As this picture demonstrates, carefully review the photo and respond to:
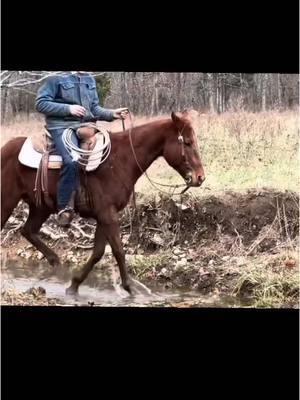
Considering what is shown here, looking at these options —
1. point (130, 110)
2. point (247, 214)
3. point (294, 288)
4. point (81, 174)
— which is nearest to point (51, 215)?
point (81, 174)

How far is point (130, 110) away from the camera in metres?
6.18

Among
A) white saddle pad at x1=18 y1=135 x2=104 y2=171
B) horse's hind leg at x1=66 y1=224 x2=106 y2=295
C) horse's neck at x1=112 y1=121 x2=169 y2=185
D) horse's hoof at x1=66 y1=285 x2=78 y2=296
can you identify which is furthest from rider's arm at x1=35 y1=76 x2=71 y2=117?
horse's hoof at x1=66 y1=285 x2=78 y2=296

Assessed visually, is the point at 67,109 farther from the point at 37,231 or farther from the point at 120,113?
the point at 37,231

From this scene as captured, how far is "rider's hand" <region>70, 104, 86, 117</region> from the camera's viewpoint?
6023mm

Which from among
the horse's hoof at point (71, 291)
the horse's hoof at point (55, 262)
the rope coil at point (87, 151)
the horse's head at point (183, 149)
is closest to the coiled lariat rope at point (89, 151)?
the rope coil at point (87, 151)

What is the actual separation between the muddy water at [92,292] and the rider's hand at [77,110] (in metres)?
1.08

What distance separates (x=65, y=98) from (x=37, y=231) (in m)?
0.96

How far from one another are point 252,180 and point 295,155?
1.14ft

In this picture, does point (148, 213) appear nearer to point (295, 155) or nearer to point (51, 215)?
point (51, 215)

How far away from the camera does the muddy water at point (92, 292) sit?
6.13 meters

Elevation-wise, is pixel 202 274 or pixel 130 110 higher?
pixel 130 110

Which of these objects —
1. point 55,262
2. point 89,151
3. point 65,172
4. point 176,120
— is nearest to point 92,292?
point 55,262

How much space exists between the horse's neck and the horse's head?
70 millimetres

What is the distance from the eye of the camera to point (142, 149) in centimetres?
609
